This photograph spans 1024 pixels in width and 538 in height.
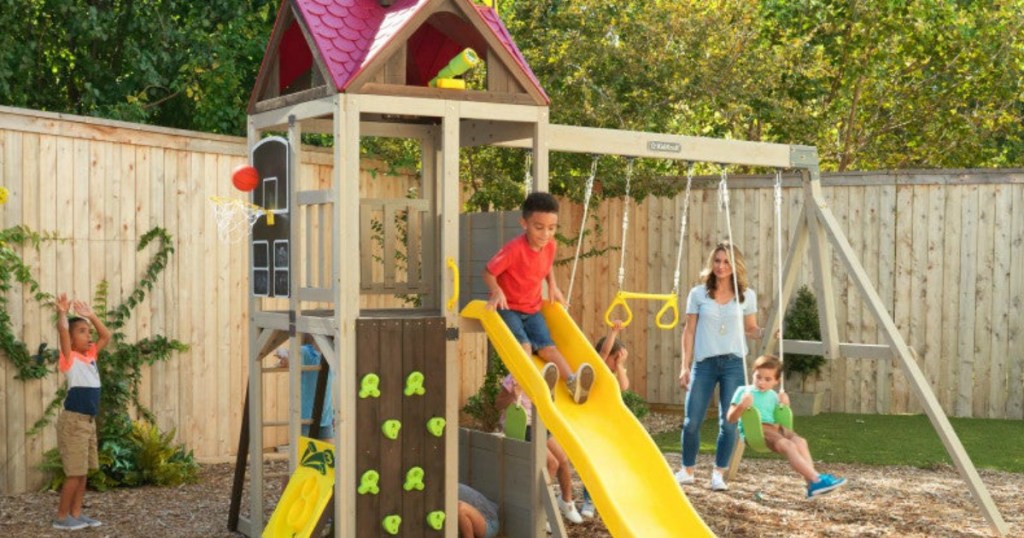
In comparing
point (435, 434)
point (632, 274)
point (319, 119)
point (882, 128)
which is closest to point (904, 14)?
point (882, 128)

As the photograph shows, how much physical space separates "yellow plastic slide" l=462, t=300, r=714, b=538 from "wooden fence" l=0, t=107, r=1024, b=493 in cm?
309

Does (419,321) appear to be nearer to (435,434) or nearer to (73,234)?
(435,434)

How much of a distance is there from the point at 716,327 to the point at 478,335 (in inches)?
155

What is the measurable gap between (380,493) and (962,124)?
11177 millimetres

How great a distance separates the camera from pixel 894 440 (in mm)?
10680

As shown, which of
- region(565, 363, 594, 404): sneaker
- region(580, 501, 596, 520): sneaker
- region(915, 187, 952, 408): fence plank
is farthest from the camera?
region(915, 187, 952, 408): fence plank

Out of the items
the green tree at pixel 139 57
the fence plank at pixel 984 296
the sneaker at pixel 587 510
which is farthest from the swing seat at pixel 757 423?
the green tree at pixel 139 57

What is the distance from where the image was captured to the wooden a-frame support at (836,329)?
744cm

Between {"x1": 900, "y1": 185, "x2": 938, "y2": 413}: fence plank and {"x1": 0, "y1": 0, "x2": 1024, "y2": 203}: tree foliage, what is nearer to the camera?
{"x1": 0, "y1": 0, "x2": 1024, "y2": 203}: tree foliage

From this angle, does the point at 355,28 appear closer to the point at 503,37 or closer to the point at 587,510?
the point at 503,37

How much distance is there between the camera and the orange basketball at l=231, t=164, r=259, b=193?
22.1 ft

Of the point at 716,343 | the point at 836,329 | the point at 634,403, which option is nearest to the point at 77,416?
the point at 716,343

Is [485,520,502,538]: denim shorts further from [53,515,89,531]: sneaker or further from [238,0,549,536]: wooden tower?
[53,515,89,531]: sneaker

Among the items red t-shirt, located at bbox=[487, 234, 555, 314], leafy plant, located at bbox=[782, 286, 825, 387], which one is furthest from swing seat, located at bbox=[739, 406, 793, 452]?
leafy plant, located at bbox=[782, 286, 825, 387]
